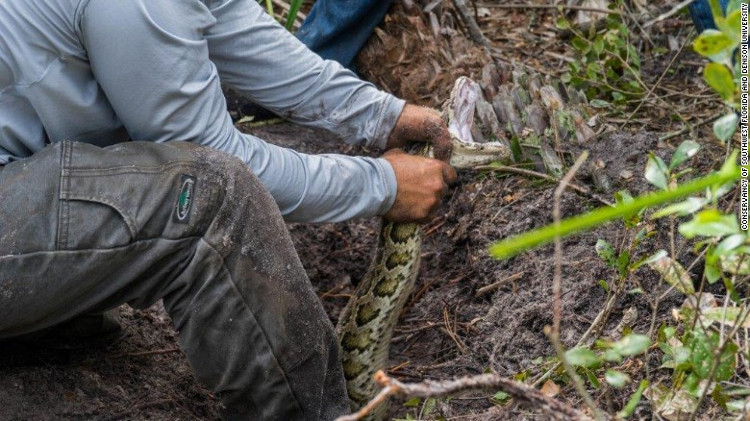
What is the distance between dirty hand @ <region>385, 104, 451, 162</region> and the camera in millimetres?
3586

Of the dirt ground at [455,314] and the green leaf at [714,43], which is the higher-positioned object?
the green leaf at [714,43]

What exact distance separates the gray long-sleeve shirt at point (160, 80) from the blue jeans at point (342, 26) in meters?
1.42

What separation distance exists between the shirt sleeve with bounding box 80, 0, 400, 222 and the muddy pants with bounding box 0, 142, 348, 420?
0.40ft

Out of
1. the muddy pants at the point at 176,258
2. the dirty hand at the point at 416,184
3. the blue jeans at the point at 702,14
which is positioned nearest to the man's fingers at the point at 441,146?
the dirty hand at the point at 416,184

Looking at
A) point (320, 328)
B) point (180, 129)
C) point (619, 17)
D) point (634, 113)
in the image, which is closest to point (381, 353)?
point (320, 328)

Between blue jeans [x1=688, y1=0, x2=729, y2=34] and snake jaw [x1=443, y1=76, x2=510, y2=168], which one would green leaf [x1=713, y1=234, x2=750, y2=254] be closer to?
snake jaw [x1=443, y1=76, x2=510, y2=168]

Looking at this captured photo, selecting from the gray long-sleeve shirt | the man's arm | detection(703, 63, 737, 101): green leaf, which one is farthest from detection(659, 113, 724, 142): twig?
detection(703, 63, 737, 101): green leaf

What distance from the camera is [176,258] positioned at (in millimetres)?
2842

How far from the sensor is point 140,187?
9.12 feet

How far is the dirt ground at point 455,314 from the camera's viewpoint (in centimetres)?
317

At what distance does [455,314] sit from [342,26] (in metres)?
1.87

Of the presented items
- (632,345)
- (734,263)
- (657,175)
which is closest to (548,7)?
(734,263)

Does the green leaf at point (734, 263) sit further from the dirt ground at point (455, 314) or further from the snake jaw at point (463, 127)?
the snake jaw at point (463, 127)

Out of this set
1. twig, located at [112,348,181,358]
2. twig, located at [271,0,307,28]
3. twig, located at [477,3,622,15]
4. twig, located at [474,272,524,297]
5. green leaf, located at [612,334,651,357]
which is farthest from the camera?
twig, located at [271,0,307,28]
